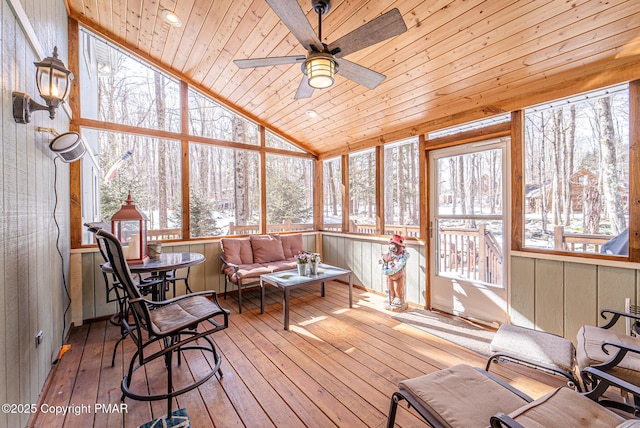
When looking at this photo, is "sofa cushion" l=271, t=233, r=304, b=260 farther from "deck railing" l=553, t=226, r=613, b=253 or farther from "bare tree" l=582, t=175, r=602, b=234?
"bare tree" l=582, t=175, r=602, b=234

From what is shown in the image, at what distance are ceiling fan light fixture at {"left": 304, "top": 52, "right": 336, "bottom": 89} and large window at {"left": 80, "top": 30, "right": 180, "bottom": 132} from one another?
3055 mm

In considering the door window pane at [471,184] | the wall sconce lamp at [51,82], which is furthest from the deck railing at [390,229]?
the wall sconce lamp at [51,82]

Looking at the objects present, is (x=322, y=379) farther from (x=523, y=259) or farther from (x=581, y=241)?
(x=581, y=241)

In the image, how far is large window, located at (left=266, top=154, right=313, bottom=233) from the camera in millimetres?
5285

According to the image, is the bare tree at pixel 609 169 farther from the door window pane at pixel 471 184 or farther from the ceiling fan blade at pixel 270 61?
the ceiling fan blade at pixel 270 61

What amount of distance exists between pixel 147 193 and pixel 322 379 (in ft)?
12.0

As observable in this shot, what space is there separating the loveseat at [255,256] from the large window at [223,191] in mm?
490

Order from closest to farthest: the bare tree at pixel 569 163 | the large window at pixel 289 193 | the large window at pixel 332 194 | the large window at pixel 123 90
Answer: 1. the bare tree at pixel 569 163
2. the large window at pixel 123 90
3. the large window at pixel 289 193
4. the large window at pixel 332 194

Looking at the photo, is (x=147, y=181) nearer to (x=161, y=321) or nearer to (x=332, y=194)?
(x=161, y=321)

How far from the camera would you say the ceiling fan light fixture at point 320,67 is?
2.02 meters

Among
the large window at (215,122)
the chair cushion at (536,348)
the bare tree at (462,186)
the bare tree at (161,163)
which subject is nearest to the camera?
the chair cushion at (536,348)

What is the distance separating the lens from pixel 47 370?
2234 mm

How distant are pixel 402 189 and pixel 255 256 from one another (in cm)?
258

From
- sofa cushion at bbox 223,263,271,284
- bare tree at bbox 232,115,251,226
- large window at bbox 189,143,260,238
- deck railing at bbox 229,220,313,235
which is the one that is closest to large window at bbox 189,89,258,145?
bare tree at bbox 232,115,251,226
